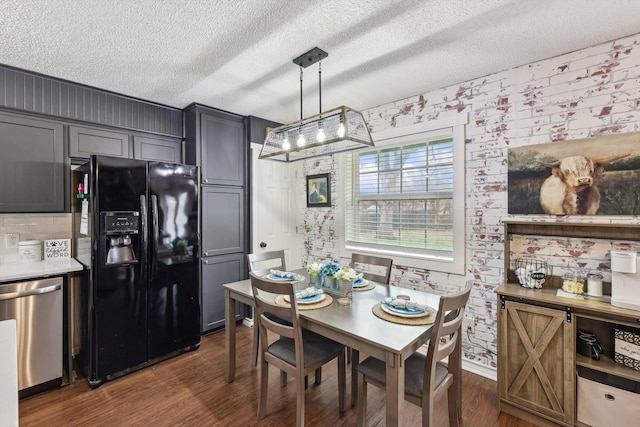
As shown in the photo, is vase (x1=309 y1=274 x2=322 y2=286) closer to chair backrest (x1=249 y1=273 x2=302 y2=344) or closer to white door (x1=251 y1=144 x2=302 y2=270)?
chair backrest (x1=249 y1=273 x2=302 y2=344)

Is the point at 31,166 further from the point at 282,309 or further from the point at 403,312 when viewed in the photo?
the point at 403,312

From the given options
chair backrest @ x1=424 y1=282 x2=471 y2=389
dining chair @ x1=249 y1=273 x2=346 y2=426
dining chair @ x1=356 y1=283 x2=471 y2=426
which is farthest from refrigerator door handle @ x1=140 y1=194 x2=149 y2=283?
chair backrest @ x1=424 y1=282 x2=471 y2=389

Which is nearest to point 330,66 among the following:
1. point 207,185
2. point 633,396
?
point 207,185

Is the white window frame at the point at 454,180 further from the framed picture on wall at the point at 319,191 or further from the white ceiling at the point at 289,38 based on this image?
the framed picture on wall at the point at 319,191

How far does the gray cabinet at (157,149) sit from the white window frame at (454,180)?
2.30m

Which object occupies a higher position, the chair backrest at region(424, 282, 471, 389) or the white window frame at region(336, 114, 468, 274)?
the white window frame at region(336, 114, 468, 274)

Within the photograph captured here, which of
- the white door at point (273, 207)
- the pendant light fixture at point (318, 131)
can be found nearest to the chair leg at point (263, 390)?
the pendant light fixture at point (318, 131)

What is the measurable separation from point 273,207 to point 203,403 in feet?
7.72

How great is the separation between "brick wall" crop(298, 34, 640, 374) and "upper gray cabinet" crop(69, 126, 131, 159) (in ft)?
9.24

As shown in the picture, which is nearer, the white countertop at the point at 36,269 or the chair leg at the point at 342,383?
the chair leg at the point at 342,383

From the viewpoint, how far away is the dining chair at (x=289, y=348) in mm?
1862

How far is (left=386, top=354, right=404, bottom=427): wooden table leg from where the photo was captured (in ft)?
4.91

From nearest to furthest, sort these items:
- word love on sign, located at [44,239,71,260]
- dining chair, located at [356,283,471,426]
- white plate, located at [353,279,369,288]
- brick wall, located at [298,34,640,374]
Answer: dining chair, located at [356,283,471,426], brick wall, located at [298,34,640,374], white plate, located at [353,279,369,288], word love on sign, located at [44,239,71,260]

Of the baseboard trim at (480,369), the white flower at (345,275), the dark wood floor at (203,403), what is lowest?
the dark wood floor at (203,403)
